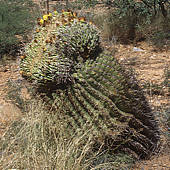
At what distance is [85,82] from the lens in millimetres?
2150

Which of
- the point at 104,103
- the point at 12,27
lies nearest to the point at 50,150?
the point at 104,103

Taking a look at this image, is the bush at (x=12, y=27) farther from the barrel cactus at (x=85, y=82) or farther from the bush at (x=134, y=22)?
the barrel cactus at (x=85, y=82)

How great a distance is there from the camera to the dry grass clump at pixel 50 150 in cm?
196

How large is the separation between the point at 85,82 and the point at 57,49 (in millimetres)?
344

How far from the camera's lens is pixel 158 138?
2658 mm

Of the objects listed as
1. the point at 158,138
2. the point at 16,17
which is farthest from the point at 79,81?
the point at 16,17

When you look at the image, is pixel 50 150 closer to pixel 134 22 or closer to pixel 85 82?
pixel 85 82

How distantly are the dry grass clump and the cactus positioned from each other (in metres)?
0.36

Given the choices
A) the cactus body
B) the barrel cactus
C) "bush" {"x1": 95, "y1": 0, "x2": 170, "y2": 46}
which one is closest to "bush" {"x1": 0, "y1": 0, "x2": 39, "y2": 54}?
"bush" {"x1": 95, "y1": 0, "x2": 170, "y2": 46}

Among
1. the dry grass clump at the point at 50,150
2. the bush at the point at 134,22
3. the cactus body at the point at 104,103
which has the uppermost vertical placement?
the bush at the point at 134,22

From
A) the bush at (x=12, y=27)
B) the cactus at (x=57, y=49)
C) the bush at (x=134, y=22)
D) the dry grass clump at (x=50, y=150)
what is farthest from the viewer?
the bush at (x=134, y=22)

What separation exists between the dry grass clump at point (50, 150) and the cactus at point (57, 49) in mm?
357

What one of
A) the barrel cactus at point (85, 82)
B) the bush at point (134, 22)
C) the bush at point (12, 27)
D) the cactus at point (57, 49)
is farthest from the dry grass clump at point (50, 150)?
the bush at point (134, 22)

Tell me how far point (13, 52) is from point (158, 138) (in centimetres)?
377
